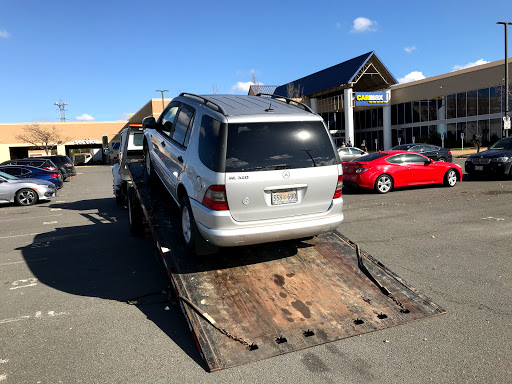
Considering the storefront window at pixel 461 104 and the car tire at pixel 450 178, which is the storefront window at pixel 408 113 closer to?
the storefront window at pixel 461 104

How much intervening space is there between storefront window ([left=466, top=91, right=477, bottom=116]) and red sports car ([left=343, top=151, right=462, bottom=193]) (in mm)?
26318

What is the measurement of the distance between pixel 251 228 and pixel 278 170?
0.71 metres

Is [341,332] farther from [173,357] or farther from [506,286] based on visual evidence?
[506,286]

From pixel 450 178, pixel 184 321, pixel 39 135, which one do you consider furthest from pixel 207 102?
pixel 39 135

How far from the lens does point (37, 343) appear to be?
4207 mm

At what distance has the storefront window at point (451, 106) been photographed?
39.0m

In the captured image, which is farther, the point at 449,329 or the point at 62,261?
the point at 62,261

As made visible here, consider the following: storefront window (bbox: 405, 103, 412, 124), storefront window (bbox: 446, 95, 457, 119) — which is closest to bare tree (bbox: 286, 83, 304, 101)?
storefront window (bbox: 405, 103, 412, 124)

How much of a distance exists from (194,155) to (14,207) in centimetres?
1247

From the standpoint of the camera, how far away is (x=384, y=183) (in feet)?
44.8

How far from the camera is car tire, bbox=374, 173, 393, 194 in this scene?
13594mm

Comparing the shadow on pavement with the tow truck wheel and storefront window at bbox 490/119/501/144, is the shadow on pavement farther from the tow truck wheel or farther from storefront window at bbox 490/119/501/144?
storefront window at bbox 490/119/501/144

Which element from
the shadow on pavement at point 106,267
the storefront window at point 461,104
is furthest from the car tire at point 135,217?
the storefront window at point 461,104

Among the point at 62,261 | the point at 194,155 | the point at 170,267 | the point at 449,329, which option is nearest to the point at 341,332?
the point at 449,329
